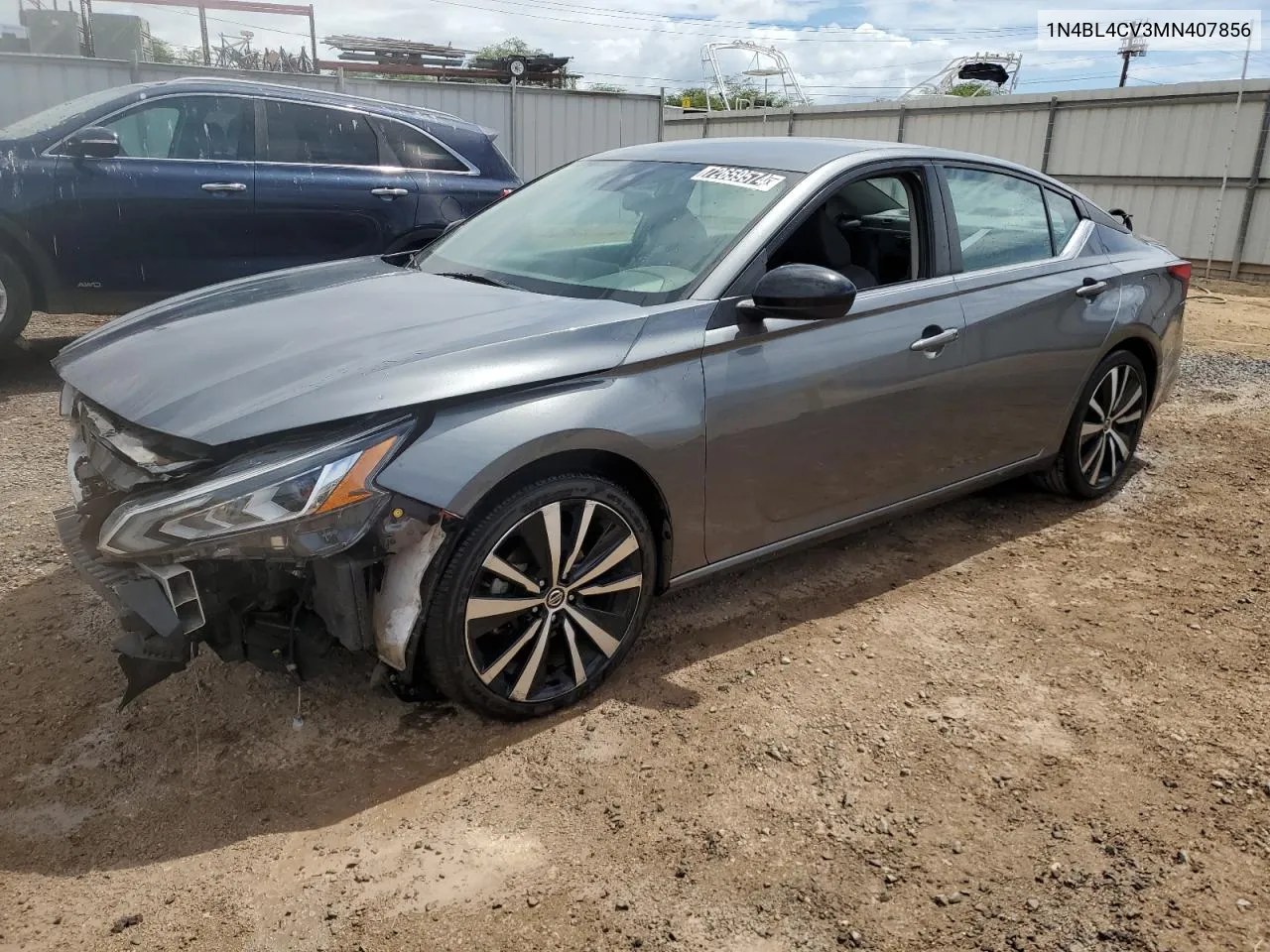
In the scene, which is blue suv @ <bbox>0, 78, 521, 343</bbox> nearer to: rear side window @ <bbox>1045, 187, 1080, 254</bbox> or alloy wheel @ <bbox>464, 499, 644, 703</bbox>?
rear side window @ <bbox>1045, 187, 1080, 254</bbox>

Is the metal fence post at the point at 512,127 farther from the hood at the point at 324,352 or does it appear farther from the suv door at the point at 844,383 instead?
the hood at the point at 324,352

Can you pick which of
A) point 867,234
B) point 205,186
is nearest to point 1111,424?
point 867,234

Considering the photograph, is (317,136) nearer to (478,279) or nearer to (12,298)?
(12,298)

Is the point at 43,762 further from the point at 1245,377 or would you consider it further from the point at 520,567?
the point at 1245,377

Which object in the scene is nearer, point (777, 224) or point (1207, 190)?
point (777, 224)

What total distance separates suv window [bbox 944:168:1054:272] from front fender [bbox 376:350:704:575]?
1.62 metres

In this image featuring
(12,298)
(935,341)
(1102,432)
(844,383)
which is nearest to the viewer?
(844,383)

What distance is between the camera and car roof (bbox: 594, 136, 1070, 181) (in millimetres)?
3650

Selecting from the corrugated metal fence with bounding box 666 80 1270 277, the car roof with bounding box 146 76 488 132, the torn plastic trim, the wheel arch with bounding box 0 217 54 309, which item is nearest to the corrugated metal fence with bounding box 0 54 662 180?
the corrugated metal fence with bounding box 666 80 1270 277

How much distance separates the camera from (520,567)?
277cm

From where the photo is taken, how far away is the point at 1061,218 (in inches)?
181

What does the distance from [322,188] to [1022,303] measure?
16.0 ft

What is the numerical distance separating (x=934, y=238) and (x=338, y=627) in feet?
8.69

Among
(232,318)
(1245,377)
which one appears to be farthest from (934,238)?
(1245,377)
